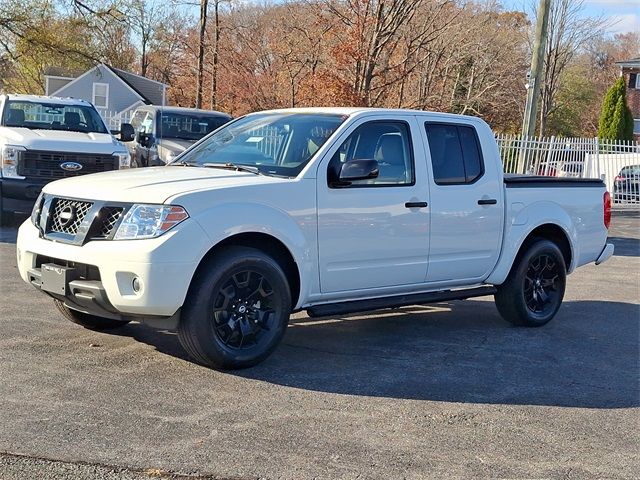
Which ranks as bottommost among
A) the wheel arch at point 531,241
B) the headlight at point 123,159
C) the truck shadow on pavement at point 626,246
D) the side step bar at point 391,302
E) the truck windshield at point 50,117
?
the truck shadow on pavement at point 626,246

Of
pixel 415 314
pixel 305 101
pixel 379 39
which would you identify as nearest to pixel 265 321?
pixel 415 314

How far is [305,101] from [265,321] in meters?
15.8

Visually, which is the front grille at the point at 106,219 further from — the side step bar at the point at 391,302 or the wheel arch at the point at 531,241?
the wheel arch at the point at 531,241

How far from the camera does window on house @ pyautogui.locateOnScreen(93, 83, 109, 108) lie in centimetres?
4989

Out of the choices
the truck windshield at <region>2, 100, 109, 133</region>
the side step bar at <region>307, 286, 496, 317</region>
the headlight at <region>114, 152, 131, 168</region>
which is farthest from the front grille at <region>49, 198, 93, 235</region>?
the truck windshield at <region>2, 100, 109, 133</region>

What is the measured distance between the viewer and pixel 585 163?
75.0 ft

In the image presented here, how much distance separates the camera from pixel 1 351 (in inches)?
235

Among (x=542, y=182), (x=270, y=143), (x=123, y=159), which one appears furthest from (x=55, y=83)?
(x=270, y=143)

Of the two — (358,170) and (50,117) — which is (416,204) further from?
(50,117)

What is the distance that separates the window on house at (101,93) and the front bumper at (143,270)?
46477 mm

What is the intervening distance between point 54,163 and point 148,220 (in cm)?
734

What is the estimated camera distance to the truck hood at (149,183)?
5543mm

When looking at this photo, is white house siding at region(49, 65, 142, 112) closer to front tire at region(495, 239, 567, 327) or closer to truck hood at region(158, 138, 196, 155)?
truck hood at region(158, 138, 196, 155)

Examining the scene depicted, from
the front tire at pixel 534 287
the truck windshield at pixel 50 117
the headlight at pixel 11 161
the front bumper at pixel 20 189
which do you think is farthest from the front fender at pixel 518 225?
the truck windshield at pixel 50 117
